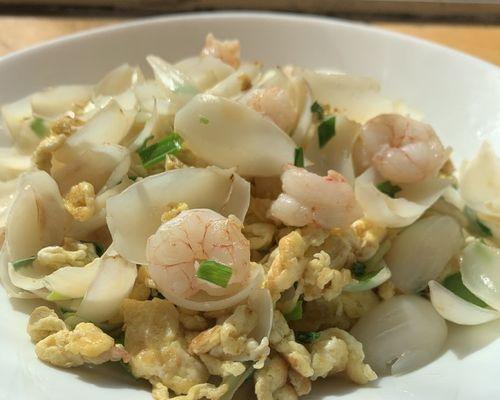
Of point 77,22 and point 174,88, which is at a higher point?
point 174,88

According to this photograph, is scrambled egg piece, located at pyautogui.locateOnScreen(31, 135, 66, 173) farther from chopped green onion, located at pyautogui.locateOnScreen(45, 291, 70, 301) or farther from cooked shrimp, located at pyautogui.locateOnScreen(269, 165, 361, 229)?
cooked shrimp, located at pyautogui.locateOnScreen(269, 165, 361, 229)

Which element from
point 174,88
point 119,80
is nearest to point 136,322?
point 174,88

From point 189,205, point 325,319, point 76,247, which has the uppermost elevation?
point 189,205

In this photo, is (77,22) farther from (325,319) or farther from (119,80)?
(325,319)

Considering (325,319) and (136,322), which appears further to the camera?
(325,319)

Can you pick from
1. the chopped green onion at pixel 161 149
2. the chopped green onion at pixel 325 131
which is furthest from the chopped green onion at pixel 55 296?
the chopped green onion at pixel 325 131

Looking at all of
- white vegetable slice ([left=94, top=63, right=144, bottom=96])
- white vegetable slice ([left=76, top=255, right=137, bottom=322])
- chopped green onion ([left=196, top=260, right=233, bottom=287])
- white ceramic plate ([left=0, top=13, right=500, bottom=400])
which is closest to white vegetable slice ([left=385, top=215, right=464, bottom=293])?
white ceramic plate ([left=0, top=13, right=500, bottom=400])

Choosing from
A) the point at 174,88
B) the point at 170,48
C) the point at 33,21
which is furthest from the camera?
the point at 33,21

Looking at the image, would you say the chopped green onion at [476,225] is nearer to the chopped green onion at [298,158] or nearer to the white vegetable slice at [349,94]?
the white vegetable slice at [349,94]
